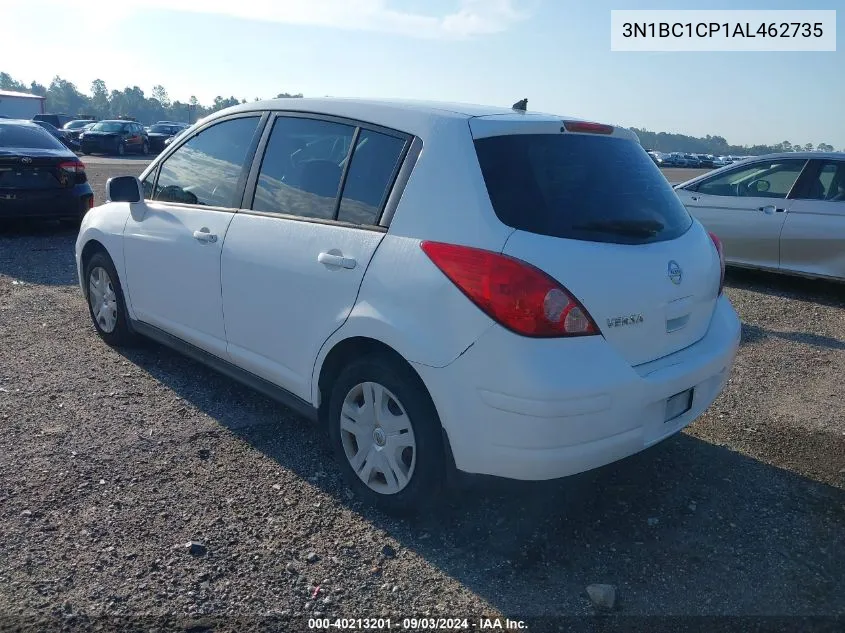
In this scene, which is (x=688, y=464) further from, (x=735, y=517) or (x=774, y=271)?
(x=774, y=271)

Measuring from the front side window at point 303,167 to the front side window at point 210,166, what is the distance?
0.78 ft

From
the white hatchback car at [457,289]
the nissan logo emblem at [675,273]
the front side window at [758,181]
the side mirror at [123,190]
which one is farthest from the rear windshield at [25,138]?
the nissan logo emblem at [675,273]

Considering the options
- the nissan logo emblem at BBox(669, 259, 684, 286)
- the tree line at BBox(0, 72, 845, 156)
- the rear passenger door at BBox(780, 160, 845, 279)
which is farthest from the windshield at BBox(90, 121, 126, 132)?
the tree line at BBox(0, 72, 845, 156)

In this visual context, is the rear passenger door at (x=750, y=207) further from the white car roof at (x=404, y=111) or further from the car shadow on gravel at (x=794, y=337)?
the white car roof at (x=404, y=111)

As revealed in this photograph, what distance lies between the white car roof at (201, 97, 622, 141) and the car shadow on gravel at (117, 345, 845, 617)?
1565 millimetres

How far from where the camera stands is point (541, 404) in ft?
9.05

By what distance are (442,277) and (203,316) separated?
1.91m

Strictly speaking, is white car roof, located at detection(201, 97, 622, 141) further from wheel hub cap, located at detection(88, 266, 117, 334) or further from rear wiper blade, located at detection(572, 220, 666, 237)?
wheel hub cap, located at detection(88, 266, 117, 334)

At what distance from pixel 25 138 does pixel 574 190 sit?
9.66 metres

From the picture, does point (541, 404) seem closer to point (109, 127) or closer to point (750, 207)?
point (750, 207)

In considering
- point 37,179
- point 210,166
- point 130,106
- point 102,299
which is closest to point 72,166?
point 37,179

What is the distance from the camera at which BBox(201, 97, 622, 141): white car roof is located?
130 inches

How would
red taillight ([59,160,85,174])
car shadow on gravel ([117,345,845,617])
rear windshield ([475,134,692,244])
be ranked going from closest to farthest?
car shadow on gravel ([117,345,845,617]) → rear windshield ([475,134,692,244]) → red taillight ([59,160,85,174])

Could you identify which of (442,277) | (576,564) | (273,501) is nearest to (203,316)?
(273,501)
